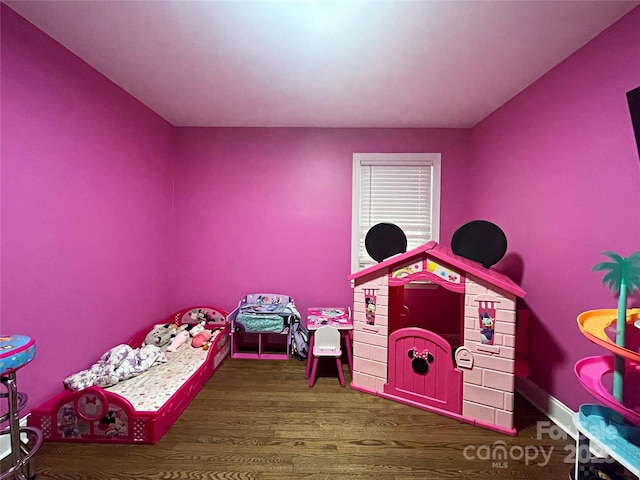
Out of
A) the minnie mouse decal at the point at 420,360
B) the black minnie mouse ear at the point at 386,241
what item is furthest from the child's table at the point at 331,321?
the black minnie mouse ear at the point at 386,241

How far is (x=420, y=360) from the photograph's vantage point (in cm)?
196

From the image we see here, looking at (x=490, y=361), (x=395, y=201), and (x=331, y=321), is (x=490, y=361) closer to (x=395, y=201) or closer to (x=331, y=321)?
(x=331, y=321)

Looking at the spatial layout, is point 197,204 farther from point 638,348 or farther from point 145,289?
point 638,348

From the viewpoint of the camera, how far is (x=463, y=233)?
2.13 m

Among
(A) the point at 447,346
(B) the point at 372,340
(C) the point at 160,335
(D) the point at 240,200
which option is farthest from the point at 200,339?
(A) the point at 447,346

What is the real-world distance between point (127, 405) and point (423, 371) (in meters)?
1.96

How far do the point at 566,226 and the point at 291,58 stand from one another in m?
2.11

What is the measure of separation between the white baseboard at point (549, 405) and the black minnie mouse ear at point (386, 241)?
1387 millimetres

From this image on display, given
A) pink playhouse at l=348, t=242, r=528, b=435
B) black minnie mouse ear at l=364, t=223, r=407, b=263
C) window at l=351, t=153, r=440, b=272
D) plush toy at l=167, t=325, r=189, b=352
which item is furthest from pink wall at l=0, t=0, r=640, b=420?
black minnie mouse ear at l=364, t=223, r=407, b=263

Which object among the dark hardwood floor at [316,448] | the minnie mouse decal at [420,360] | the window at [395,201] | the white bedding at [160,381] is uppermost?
the window at [395,201]

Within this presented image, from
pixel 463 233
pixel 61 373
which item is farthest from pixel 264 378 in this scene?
pixel 463 233

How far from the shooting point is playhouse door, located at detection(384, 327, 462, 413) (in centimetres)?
186

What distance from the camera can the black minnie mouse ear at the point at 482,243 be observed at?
80.7 inches

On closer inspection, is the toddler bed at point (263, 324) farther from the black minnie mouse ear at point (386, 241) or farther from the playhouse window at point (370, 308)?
the black minnie mouse ear at point (386, 241)
